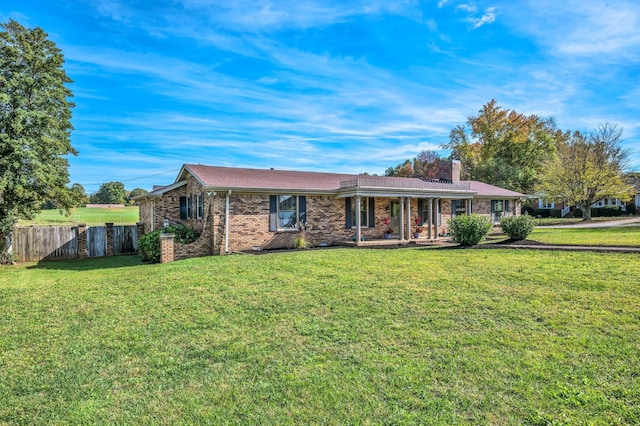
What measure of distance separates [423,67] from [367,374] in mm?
13474

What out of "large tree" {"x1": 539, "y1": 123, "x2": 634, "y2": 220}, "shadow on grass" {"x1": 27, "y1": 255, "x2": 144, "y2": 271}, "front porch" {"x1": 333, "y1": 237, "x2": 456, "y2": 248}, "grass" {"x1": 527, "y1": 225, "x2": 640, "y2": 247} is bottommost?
"shadow on grass" {"x1": 27, "y1": 255, "x2": 144, "y2": 271}

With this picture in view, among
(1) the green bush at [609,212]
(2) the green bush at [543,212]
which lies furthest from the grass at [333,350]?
(2) the green bush at [543,212]

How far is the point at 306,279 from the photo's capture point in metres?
8.47

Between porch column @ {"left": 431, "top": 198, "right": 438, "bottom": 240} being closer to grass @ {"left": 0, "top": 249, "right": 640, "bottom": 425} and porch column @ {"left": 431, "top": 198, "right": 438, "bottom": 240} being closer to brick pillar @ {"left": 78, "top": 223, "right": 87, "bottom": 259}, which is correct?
grass @ {"left": 0, "top": 249, "right": 640, "bottom": 425}

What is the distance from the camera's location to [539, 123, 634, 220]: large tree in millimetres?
29266

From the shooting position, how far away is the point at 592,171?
96.3ft

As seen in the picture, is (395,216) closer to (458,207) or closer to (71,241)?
(458,207)

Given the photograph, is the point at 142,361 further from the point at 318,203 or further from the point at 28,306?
the point at 318,203

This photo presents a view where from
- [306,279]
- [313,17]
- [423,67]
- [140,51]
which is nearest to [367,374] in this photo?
[306,279]

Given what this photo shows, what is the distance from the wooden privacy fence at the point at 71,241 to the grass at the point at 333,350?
793cm

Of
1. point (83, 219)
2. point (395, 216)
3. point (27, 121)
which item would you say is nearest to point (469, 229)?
point (395, 216)

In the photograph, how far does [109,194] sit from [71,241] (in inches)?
2284

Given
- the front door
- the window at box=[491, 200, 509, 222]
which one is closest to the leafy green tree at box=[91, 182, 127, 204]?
the front door

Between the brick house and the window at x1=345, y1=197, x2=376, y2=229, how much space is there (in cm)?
5
